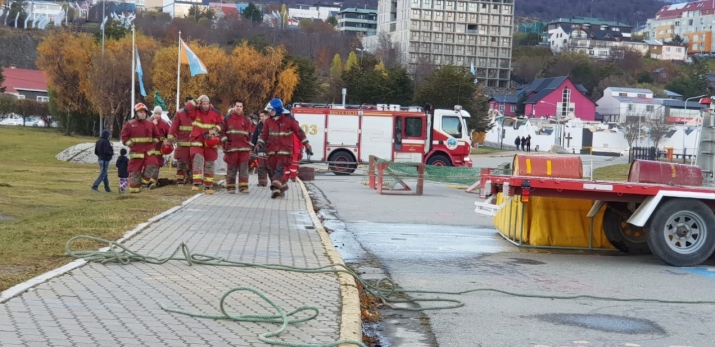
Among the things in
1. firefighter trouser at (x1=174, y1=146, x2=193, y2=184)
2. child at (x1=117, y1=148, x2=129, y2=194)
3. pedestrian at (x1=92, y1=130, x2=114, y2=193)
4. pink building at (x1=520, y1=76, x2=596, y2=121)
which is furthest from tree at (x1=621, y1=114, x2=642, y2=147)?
child at (x1=117, y1=148, x2=129, y2=194)

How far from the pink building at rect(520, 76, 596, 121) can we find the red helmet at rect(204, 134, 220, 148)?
117 meters

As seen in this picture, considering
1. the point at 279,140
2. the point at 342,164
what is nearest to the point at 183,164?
the point at 279,140

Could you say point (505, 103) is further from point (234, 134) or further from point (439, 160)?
point (234, 134)

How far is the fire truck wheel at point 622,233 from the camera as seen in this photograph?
1310 centimetres

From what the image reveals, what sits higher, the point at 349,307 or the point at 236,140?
the point at 236,140

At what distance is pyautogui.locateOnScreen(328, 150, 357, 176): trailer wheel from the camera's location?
120 feet

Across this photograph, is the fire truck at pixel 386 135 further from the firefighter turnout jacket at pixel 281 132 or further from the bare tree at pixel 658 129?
the bare tree at pixel 658 129

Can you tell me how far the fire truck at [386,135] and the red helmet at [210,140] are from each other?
1834cm

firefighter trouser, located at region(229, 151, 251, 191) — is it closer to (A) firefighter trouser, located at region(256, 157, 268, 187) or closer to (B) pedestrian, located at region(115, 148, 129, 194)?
(A) firefighter trouser, located at region(256, 157, 268, 187)

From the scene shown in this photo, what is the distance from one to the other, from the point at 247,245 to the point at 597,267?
4085mm

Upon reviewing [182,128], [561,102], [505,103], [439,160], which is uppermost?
[561,102]

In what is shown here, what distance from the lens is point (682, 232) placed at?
1194 centimetres

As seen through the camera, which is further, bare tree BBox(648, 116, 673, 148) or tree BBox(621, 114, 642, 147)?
tree BBox(621, 114, 642, 147)

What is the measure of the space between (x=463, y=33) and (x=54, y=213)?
487ft
